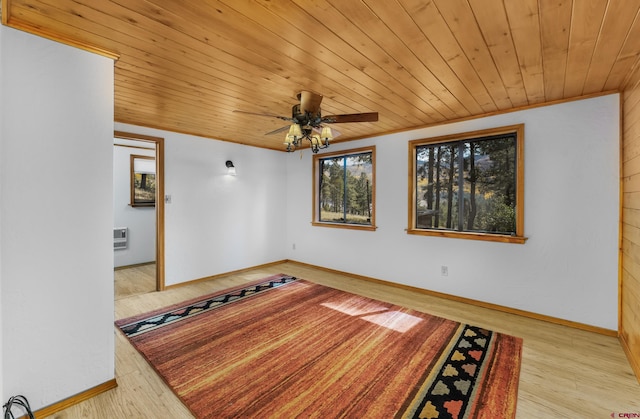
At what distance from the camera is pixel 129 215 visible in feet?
17.8

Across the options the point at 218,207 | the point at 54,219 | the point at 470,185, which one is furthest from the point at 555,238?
the point at 218,207

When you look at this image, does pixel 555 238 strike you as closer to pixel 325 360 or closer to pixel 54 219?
pixel 325 360

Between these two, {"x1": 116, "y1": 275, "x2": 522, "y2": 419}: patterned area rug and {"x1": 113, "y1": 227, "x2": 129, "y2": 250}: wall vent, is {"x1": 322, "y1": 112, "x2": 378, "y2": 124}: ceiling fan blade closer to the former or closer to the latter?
{"x1": 116, "y1": 275, "x2": 522, "y2": 419}: patterned area rug

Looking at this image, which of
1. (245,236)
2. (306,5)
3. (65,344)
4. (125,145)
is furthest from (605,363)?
(125,145)

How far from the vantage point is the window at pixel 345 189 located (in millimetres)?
4590

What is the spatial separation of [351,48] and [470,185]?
2.53 metres

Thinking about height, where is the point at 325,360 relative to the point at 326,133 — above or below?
below

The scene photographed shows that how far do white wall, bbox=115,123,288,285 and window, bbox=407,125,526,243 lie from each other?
107 inches

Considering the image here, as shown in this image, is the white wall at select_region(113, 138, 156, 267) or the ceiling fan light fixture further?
the white wall at select_region(113, 138, 156, 267)

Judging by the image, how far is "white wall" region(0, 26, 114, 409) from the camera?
1555 millimetres

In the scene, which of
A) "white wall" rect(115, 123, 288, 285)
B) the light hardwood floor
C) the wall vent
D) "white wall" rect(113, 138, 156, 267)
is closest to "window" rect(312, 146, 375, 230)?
"white wall" rect(115, 123, 288, 285)

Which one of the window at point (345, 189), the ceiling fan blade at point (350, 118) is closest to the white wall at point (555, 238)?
the window at point (345, 189)

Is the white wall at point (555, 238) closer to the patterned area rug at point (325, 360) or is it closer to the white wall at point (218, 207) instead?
the patterned area rug at point (325, 360)

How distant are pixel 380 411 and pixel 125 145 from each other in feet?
19.2
